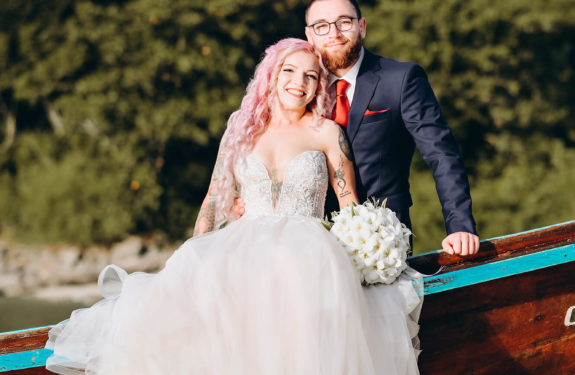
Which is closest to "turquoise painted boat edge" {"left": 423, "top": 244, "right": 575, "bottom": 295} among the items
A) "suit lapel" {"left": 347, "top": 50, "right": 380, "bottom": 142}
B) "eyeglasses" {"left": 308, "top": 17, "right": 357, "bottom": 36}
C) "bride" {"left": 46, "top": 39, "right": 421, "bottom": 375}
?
"bride" {"left": 46, "top": 39, "right": 421, "bottom": 375}

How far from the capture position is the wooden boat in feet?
9.69

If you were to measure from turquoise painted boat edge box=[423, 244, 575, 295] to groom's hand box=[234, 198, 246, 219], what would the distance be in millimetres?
1037

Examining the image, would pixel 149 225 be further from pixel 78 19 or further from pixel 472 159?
pixel 472 159

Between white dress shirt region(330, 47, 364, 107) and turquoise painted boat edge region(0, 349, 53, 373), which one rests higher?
white dress shirt region(330, 47, 364, 107)

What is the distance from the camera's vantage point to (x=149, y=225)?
32.7 feet

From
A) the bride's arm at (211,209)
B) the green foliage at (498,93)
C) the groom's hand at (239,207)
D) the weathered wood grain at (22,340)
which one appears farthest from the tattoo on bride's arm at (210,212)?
the green foliage at (498,93)

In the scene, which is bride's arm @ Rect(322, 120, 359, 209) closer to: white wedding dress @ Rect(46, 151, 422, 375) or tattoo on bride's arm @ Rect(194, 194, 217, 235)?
white wedding dress @ Rect(46, 151, 422, 375)

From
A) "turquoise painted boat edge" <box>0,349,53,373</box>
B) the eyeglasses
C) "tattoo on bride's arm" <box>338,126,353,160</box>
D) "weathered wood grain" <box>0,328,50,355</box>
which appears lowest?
"turquoise painted boat edge" <box>0,349,53,373</box>

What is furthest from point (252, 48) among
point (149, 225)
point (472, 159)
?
point (472, 159)

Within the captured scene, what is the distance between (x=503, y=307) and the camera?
3.09 m

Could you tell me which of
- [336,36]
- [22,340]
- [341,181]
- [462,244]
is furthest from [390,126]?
[22,340]

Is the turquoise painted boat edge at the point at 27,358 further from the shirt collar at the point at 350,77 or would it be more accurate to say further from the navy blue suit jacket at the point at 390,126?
the shirt collar at the point at 350,77

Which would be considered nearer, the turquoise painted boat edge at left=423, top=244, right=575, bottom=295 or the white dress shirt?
the turquoise painted boat edge at left=423, top=244, right=575, bottom=295

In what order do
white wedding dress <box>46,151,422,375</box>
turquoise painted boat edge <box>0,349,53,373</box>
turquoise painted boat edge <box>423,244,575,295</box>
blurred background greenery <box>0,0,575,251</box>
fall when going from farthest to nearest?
blurred background greenery <box>0,0,575,251</box> < turquoise painted boat edge <box>423,244,575,295</box> < turquoise painted boat edge <box>0,349,53,373</box> < white wedding dress <box>46,151,422,375</box>
